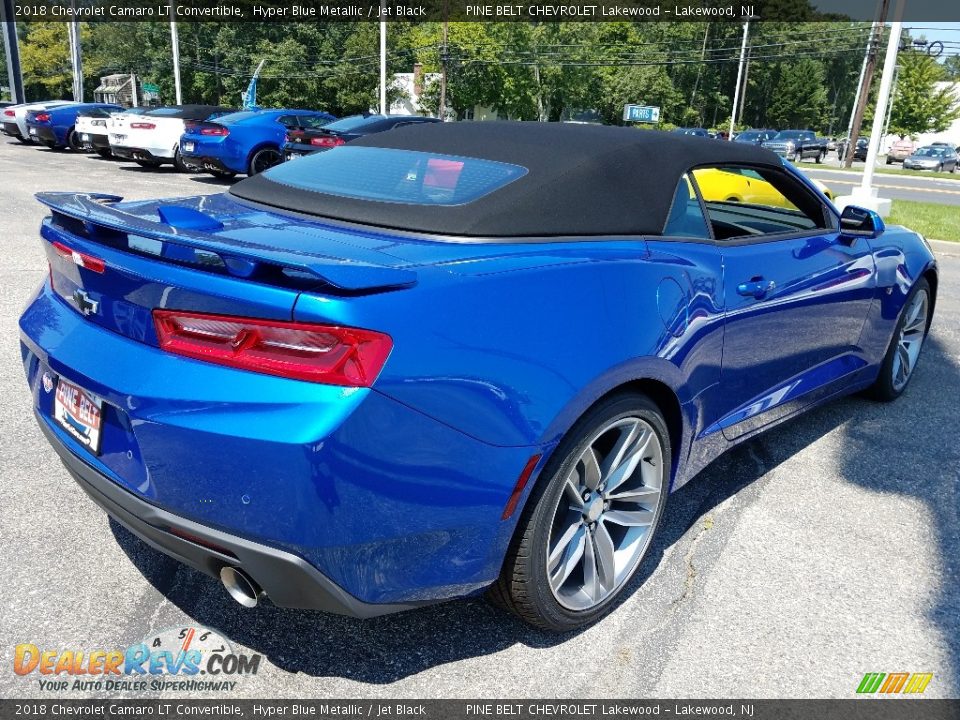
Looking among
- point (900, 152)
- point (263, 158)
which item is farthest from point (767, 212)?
point (900, 152)

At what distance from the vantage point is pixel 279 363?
1.76 metres

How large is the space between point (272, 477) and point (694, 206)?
1918 mm

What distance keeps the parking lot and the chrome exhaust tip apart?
1.13ft

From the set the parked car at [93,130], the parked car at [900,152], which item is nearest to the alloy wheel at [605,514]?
the parked car at [93,130]

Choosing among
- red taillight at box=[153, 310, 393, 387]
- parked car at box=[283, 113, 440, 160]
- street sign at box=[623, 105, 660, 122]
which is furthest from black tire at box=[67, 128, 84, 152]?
street sign at box=[623, 105, 660, 122]

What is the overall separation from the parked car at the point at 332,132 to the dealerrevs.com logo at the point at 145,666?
11.4 metres

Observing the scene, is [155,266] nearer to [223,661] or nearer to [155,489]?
[155,489]

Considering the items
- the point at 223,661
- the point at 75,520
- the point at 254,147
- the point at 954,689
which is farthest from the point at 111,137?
the point at 954,689

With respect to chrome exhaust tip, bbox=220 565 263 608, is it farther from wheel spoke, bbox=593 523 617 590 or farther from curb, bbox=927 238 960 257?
curb, bbox=927 238 960 257

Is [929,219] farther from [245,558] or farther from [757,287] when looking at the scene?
[245,558]

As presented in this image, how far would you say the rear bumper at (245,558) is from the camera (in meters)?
1.80

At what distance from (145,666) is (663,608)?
1588 millimetres

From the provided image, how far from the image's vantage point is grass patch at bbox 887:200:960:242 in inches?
484

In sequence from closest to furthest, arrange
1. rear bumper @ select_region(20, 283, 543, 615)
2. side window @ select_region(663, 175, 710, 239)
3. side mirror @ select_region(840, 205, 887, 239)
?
1. rear bumper @ select_region(20, 283, 543, 615)
2. side window @ select_region(663, 175, 710, 239)
3. side mirror @ select_region(840, 205, 887, 239)
